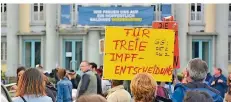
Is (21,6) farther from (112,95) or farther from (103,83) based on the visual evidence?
(112,95)

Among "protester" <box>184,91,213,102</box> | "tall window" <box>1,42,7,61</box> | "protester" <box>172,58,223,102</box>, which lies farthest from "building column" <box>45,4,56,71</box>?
"protester" <box>184,91,213,102</box>

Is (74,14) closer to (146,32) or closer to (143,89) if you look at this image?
(146,32)

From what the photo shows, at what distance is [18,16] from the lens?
3709 centimetres

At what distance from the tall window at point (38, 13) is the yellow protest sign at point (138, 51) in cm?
2899

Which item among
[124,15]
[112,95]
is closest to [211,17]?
[124,15]

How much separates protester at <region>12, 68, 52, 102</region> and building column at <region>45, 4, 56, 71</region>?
1162 inches

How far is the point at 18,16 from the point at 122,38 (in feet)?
94.0

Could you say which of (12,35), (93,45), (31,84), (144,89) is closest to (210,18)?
(93,45)

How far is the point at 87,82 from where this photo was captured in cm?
1056

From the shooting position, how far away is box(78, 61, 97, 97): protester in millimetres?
10516

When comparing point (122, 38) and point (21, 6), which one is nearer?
point (122, 38)

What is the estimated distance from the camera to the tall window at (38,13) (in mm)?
37844

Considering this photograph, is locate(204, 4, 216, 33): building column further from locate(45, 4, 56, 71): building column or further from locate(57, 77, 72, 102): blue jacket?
locate(57, 77, 72, 102): blue jacket

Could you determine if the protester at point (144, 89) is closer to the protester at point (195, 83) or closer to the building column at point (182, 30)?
the protester at point (195, 83)
